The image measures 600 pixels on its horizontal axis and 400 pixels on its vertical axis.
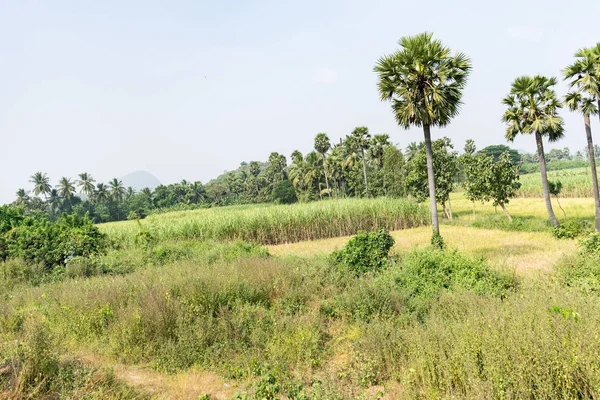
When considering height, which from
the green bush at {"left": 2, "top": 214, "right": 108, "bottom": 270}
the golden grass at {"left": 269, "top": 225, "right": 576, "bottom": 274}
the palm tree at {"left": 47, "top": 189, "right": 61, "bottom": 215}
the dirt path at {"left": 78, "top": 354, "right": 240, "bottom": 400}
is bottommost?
the golden grass at {"left": 269, "top": 225, "right": 576, "bottom": 274}

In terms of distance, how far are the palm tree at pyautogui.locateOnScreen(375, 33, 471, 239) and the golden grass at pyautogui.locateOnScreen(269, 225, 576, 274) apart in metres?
4.70

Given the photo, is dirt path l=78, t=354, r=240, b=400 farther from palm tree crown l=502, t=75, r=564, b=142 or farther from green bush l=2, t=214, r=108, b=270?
palm tree crown l=502, t=75, r=564, b=142

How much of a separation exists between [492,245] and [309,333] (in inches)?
574

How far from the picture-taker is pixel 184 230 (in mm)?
20203

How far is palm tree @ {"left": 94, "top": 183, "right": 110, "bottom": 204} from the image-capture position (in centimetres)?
8081

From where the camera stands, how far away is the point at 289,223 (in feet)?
75.7

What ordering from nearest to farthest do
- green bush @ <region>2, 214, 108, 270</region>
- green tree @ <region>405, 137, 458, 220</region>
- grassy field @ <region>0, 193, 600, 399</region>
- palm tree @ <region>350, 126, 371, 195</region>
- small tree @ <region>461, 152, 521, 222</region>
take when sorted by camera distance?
grassy field @ <region>0, 193, 600, 399</region> < green bush @ <region>2, 214, 108, 270</region> < small tree @ <region>461, 152, 521, 222</region> < green tree @ <region>405, 137, 458, 220</region> < palm tree @ <region>350, 126, 371, 195</region>

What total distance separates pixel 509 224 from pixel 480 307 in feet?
62.9

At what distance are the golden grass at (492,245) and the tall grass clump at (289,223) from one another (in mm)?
1239

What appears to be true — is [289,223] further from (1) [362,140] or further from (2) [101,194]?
(2) [101,194]

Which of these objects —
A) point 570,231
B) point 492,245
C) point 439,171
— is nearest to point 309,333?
point 492,245

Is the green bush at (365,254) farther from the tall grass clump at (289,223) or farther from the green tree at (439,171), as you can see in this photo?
the green tree at (439,171)

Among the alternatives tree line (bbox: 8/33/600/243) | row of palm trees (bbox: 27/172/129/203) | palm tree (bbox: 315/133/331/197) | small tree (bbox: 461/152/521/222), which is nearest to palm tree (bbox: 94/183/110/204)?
row of palm trees (bbox: 27/172/129/203)

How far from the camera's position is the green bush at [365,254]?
1055 cm
